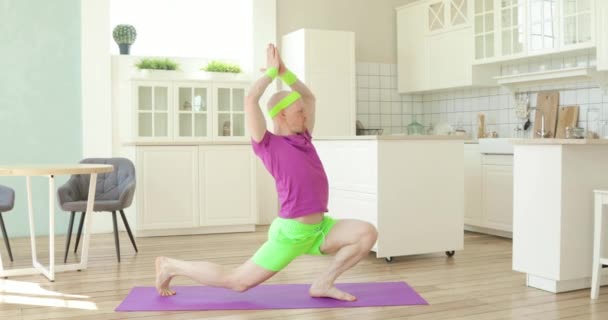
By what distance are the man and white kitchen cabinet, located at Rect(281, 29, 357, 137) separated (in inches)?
130

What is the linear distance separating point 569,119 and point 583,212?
2.26m

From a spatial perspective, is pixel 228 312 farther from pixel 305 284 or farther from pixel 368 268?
pixel 368 268

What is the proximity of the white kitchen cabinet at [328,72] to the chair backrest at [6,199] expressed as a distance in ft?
9.74

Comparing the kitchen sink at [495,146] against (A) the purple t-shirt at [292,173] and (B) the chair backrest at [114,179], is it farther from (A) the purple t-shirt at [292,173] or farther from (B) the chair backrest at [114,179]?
(B) the chair backrest at [114,179]

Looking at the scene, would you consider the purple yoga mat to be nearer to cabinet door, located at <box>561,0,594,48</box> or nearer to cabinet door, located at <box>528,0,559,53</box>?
cabinet door, located at <box>561,0,594,48</box>

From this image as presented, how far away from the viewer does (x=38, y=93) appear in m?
6.32

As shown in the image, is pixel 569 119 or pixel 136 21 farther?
pixel 136 21

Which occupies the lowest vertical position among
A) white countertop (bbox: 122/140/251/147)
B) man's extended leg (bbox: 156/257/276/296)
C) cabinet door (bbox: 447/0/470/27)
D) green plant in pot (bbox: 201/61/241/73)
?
man's extended leg (bbox: 156/257/276/296)

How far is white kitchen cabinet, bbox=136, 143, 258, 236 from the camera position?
20.2 ft

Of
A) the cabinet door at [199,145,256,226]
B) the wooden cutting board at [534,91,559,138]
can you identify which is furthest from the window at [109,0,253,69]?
the wooden cutting board at [534,91,559,138]

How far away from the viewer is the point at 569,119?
588 centimetres

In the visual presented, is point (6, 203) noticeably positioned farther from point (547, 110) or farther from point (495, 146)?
point (547, 110)

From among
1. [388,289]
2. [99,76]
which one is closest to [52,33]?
[99,76]

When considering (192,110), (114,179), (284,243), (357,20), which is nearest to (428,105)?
(357,20)
